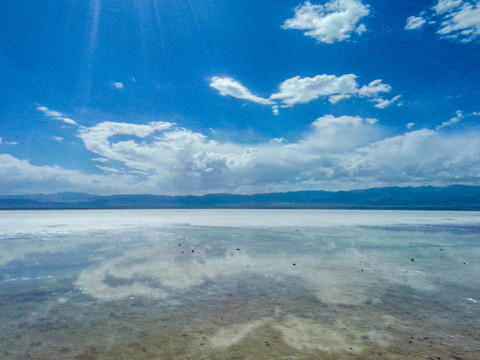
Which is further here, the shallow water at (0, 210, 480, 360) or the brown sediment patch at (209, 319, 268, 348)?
the brown sediment patch at (209, 319, 268, 348)

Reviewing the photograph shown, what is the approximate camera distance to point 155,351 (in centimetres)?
501

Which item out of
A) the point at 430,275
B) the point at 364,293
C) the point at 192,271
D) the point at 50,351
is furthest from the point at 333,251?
the point at 50,351

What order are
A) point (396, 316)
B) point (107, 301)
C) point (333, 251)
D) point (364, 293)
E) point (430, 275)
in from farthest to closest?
point (333, 251) < point (430, 275) < point (364, 293) < point (107, 301) < point (396, 316)

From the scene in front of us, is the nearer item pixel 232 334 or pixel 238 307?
pixel 232 334

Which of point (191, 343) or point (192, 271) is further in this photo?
point (192, 271)

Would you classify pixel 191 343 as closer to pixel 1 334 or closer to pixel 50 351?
pixel 50 351

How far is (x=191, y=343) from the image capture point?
532cm

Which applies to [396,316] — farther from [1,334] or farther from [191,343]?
[1,334]

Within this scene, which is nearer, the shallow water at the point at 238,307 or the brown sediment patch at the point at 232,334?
the shallow water at the point at 238,307

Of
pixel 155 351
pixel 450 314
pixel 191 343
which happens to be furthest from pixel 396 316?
pixel 155 351

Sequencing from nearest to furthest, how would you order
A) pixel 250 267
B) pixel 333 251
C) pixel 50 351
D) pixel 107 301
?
pixel 50 351, pixel 107 301, pixel 250 267, pixel 333 251

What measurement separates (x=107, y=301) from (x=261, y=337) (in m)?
4.47

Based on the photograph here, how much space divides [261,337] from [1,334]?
5122 millimetres

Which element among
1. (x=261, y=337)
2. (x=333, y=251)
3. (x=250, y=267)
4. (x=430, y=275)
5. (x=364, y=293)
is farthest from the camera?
(x=333, y=251)
